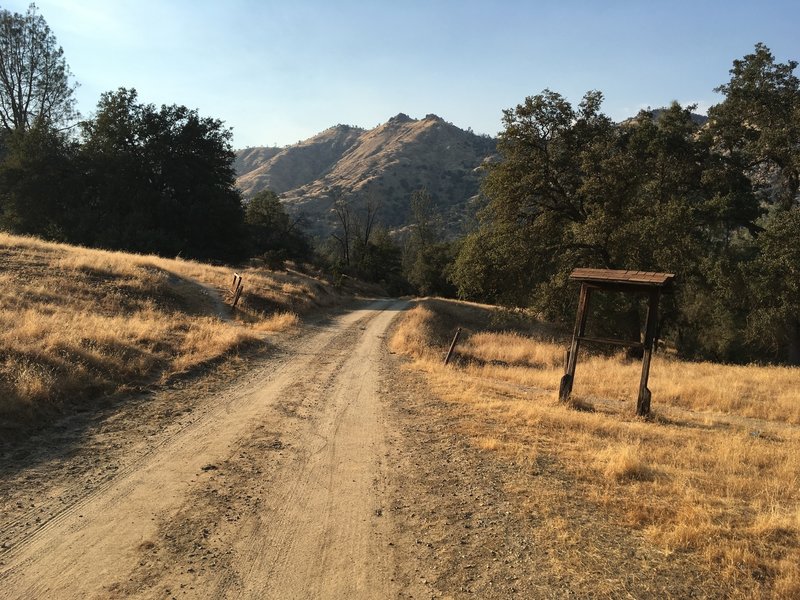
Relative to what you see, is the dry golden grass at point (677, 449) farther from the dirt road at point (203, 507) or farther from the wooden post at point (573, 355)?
the dirt road at point (203, 507)

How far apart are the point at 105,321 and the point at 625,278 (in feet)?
44.1

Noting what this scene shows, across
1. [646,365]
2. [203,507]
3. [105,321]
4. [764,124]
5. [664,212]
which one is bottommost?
[203,507]

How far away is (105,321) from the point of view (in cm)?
1344

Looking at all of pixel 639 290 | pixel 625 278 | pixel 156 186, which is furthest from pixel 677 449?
pixel 156 186

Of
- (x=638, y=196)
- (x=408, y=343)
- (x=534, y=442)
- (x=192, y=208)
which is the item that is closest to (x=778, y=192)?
(x=638, y=196)

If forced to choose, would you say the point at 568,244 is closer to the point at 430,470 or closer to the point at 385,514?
the point at 430,470

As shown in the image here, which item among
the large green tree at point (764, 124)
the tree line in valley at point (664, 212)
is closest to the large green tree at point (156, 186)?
the tree line in valley at point (664, 212)

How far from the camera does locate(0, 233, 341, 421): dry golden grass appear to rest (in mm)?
8727

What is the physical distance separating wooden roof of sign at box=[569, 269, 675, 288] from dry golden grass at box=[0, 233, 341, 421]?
9.70m

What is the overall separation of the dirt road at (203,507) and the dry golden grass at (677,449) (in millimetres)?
2026

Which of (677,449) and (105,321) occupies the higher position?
(677,449)

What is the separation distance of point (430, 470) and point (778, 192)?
2728cm

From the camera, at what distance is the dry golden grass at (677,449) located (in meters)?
4.50

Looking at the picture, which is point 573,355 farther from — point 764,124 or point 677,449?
point 764,124
